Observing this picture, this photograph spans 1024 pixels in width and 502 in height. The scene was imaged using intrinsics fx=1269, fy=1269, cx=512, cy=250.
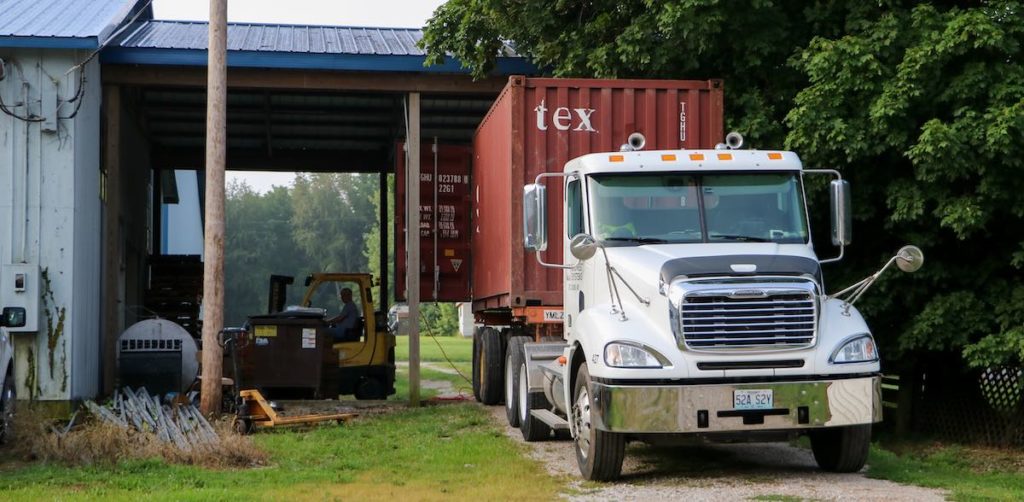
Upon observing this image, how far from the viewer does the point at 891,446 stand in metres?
16.1

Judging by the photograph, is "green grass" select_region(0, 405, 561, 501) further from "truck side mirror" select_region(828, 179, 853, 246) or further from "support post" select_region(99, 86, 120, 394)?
"support post" select_region(99, 86, 120, 394)

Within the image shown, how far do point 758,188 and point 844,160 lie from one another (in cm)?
398

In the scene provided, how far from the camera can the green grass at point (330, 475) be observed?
369 inches

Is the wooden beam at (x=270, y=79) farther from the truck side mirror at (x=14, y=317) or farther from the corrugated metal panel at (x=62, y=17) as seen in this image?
the truck side mirror at (x=14, y=317)

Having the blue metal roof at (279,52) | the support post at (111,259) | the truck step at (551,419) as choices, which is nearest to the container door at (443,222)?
the blue metal roof at (279,52)

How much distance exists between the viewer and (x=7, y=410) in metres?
12.4

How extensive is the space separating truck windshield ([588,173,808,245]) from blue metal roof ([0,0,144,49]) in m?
8.35

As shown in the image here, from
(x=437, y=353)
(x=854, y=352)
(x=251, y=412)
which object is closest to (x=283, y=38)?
(x=251, y=412)

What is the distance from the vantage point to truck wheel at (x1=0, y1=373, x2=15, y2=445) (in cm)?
1225

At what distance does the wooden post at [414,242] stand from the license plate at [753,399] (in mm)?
9069

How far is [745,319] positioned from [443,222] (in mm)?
10522

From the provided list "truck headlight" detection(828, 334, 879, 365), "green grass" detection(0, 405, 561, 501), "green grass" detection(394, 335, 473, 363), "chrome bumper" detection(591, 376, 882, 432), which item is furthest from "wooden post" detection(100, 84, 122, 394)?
"truck headlight" detection(828, 334, 879, 365)

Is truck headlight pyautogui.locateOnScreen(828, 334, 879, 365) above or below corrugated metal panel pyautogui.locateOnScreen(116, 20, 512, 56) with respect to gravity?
below

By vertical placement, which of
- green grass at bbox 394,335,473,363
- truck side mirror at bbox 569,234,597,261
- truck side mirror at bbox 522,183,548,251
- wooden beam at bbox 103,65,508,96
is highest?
wooden beam at bbox 103,65,508,96
